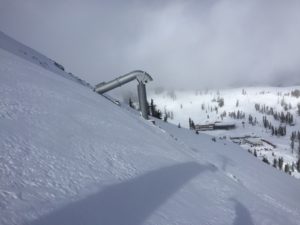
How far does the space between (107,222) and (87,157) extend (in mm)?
2199

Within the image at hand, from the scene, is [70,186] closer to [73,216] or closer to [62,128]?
[73,216]

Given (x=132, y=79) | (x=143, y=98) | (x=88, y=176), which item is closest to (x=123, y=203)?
(x=88, y=176)

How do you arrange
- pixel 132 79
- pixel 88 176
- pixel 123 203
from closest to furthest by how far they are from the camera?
pixel 123 203
pixel 88 176
pixel 132 79

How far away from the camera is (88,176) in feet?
18.3

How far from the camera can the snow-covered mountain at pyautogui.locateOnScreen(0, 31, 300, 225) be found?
4352mm

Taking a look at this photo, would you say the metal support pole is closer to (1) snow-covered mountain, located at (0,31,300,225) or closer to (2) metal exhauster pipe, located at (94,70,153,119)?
(2) metal exhauster pipe, located at (94,70,153,119)

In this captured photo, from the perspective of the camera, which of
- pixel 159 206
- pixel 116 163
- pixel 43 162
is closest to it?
pixel 43 162

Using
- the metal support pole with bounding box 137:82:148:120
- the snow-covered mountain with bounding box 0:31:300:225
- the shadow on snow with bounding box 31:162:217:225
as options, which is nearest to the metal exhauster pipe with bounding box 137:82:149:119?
the metal support pole with bounding box 137:82:148:120

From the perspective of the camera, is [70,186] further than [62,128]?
No

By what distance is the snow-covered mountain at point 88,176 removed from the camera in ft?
14.3

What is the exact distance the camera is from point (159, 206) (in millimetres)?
5707

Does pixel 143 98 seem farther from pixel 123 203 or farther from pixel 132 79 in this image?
pixel 123 203

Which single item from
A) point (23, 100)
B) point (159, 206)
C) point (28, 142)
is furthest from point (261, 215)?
point (23, 100)

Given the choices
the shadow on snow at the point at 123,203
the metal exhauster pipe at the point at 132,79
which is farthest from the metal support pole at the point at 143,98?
the shadow on snow at the point at 123,203
